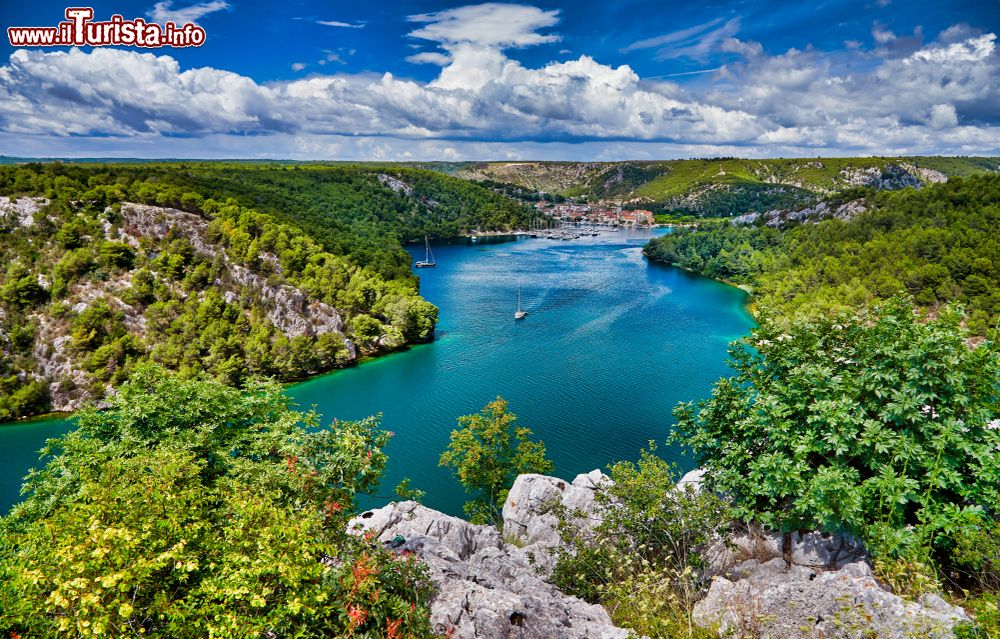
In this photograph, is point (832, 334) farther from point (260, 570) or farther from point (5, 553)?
point (5, 553)

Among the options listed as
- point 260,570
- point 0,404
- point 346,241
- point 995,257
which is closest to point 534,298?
point 346,241

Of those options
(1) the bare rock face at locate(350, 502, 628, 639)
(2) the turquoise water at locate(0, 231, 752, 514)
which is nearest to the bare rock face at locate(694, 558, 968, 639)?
(1) the bare rock face at locate(350, 502, 628, 639)

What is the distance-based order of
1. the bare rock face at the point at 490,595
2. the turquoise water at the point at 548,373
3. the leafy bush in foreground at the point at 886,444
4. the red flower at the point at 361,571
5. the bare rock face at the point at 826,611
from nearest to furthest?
1. the bare rock face at the point at 826,611
2. the red flower at the point at 361,571
3. the bare rock face at the point at 490,595
4. the leafy bush in foreground at the point at 886,444
5. the turquoise water at the point at 548,373

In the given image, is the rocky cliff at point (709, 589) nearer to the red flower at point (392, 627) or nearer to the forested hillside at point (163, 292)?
the red flower at point (392, 627)

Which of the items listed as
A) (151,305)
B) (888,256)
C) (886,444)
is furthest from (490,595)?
(888,256)

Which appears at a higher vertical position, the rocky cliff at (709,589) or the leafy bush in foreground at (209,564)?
the leafy bush in foreground at (209,564)

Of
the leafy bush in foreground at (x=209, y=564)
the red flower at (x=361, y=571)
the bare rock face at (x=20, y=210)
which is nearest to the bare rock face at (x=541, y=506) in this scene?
the leafy bush in foreground at (x=209, y=564)

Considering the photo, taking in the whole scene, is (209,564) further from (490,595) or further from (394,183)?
(394,183)
